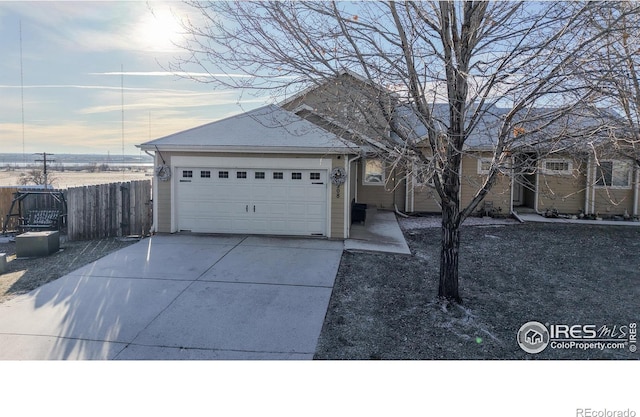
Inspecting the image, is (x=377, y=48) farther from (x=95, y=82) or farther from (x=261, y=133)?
(x=95, y=82)

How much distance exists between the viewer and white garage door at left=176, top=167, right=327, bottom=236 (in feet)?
34.6

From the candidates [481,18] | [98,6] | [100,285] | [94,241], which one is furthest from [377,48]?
[94,241]

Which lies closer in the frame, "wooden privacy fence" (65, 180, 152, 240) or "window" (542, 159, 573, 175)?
"window" (542, 159, 573, 175)

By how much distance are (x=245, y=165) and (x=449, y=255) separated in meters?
6.39

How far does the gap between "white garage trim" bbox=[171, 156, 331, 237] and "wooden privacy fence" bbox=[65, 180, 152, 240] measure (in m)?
1.70

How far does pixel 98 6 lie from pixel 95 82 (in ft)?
17.6

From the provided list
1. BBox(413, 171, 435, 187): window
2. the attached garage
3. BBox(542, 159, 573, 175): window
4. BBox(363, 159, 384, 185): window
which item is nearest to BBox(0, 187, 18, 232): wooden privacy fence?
the attached garage

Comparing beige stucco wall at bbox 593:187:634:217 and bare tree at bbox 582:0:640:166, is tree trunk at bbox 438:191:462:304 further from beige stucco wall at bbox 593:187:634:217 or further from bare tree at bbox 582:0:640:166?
beige stucco wall at bbox 593:187:634:217

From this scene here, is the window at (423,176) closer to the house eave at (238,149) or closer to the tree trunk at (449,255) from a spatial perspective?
the tree trunk at (449,255)

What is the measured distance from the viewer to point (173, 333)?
15.8 ft

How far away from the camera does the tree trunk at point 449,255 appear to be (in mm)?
5977

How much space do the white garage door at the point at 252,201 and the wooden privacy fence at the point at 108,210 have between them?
5.87 feet

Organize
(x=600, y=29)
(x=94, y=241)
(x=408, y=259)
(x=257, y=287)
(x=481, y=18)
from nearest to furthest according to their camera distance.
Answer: (x=600, y=29) < (x=481, y=18) < (x=257, y=287) < (x=408, y=259) < (x=94, y=241)

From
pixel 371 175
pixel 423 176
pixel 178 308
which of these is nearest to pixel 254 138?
pixel 178 308
